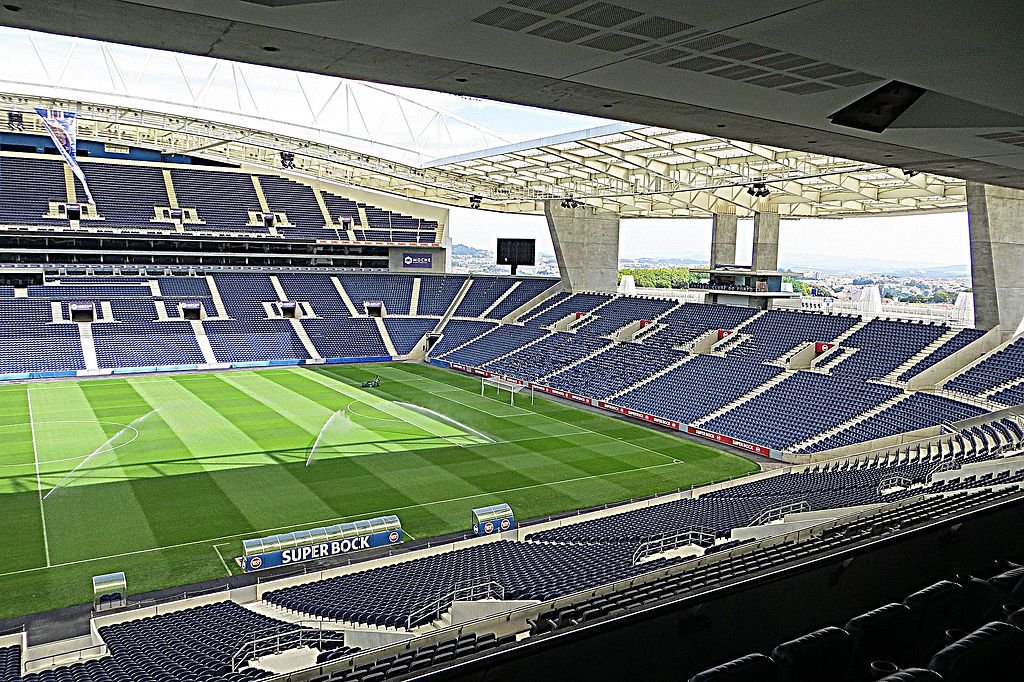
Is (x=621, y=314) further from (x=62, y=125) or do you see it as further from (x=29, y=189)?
(x=29, y=189)

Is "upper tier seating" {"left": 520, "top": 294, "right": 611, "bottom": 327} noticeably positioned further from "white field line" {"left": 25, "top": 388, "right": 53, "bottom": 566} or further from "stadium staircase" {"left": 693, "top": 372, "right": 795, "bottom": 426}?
"white field line" {"left": 25, "top": 388, "right": 53, "bottom": 566}

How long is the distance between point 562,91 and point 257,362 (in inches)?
1698

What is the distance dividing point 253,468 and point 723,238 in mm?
31707

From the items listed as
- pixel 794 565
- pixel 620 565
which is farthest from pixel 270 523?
pixel 794 565

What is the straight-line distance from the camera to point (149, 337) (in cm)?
4619

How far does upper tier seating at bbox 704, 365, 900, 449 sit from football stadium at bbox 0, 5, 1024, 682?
28 cm

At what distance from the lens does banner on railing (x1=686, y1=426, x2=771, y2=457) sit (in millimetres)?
27656

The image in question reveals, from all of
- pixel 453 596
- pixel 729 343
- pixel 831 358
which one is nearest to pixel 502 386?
pixel 729 343

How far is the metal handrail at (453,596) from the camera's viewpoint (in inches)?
467

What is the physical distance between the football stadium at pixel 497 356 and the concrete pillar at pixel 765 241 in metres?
0.23

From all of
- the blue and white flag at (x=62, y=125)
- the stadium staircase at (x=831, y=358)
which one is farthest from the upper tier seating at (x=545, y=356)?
the blue and white flag at (x=62, y=125)

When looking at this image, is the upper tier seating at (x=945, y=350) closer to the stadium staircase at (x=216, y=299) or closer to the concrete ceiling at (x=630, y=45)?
the concrete ceiling at (x=630, y=45)

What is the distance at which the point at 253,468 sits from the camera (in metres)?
24.5

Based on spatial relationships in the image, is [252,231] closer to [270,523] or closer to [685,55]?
[270,523]
